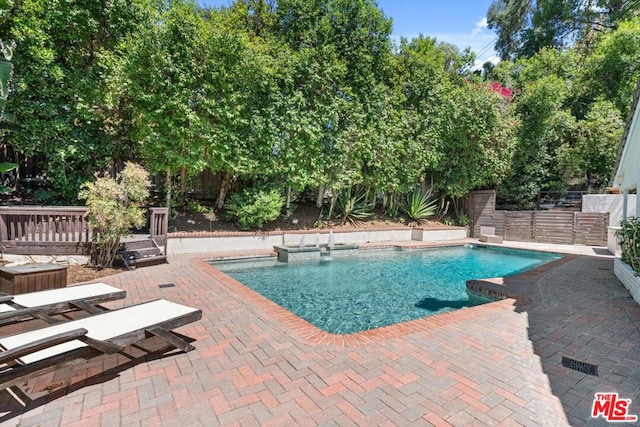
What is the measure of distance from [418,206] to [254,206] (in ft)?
32.2

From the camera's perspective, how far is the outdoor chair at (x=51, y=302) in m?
3.60

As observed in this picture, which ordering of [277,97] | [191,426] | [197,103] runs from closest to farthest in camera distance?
[191,426], [197,103], [277,97]

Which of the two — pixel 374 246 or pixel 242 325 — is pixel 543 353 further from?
pixel 374 246

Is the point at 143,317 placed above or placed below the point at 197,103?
below

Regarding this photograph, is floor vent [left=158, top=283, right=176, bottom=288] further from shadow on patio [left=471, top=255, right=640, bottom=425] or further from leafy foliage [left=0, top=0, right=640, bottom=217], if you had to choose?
shadow on patio [left=471, top=255, right=640, bottom=425]

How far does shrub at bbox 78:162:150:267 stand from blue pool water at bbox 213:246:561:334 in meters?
3.03

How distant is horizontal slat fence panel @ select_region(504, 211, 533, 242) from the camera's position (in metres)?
16.9

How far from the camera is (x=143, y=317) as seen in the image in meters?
3.68

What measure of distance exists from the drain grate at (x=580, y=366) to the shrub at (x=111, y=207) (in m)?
8.52

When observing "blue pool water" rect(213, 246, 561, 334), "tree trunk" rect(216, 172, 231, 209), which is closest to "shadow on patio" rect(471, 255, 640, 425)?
"blue pool water" rect(213, 246, 561, 334)

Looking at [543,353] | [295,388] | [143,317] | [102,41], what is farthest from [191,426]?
[102,41]

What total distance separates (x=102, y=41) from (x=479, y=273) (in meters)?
15.7

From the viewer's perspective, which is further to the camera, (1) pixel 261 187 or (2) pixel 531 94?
(2) pixel 531 94

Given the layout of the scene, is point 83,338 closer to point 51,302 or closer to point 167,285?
point 51,302
